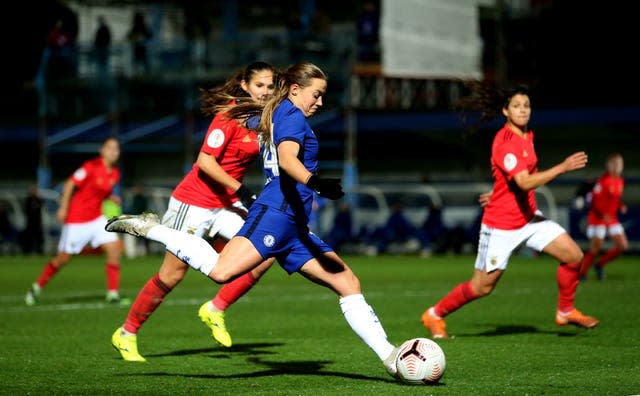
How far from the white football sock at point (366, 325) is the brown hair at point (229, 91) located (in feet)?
7.22

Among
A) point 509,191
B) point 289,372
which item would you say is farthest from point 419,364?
point 509,191

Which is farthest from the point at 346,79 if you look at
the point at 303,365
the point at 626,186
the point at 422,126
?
the point at 303,365

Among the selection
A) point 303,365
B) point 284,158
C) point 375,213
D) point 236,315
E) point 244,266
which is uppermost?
point 284,158

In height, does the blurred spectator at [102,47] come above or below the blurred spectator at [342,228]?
above

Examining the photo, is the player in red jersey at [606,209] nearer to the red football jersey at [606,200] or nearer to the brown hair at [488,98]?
the red football jersey at [606,200]

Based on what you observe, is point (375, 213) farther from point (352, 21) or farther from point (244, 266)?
point (244, 266)

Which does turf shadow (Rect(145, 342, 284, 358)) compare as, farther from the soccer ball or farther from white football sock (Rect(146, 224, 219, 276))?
the soccer ball

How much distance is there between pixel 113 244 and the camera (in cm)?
1625

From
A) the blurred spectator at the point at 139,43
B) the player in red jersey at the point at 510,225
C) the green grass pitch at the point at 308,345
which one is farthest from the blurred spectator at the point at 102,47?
the player in red jersey at the point at 510,225

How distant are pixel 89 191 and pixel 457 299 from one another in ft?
21.9

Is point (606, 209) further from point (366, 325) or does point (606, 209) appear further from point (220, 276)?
point (220, 276)

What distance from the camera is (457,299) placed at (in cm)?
1157

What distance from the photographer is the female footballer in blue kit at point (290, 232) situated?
8352 millimetres

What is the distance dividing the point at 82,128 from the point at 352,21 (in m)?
10.4
